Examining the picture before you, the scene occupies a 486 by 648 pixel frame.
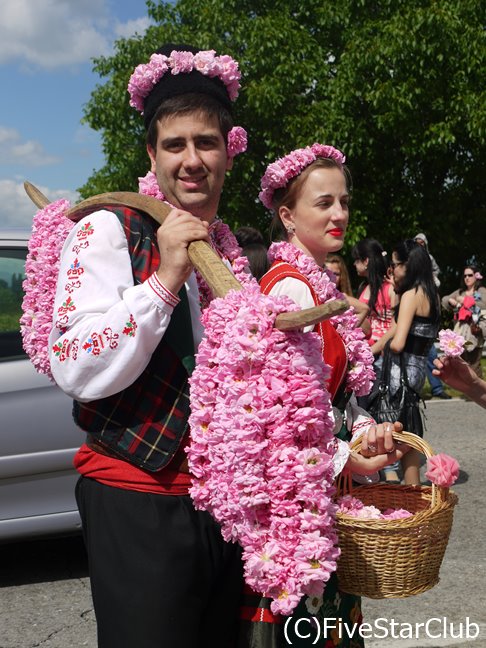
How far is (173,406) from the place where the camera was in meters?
1.84

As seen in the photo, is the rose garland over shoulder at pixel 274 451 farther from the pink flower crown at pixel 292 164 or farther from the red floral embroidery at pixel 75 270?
the pink flower crown at pixel 292 164

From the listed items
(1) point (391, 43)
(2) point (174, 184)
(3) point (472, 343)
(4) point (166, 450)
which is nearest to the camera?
(4) point (166, 450)

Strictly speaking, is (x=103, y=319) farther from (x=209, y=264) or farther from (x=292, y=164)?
(x=292, y=164)

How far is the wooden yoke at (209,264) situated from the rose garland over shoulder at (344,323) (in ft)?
2.58

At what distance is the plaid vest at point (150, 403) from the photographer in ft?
6.02

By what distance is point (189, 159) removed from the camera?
2021 millimetres

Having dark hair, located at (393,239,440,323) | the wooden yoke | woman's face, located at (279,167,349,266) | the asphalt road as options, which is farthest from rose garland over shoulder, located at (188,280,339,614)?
dark hair, located at (393,239,440,323)

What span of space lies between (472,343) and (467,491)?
3679mm

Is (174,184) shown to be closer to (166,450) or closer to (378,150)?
(166,450)

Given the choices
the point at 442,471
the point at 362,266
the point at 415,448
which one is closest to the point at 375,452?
the point at 415,448

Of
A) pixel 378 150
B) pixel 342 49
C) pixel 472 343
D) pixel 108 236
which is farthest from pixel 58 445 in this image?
pixel 342 49

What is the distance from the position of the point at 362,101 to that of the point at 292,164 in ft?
53.7

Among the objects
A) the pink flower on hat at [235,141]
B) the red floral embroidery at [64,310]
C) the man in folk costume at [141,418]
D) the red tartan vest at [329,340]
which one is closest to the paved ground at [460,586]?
the red tartan vest at [329,340]

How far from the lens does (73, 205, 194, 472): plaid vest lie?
1.84m
